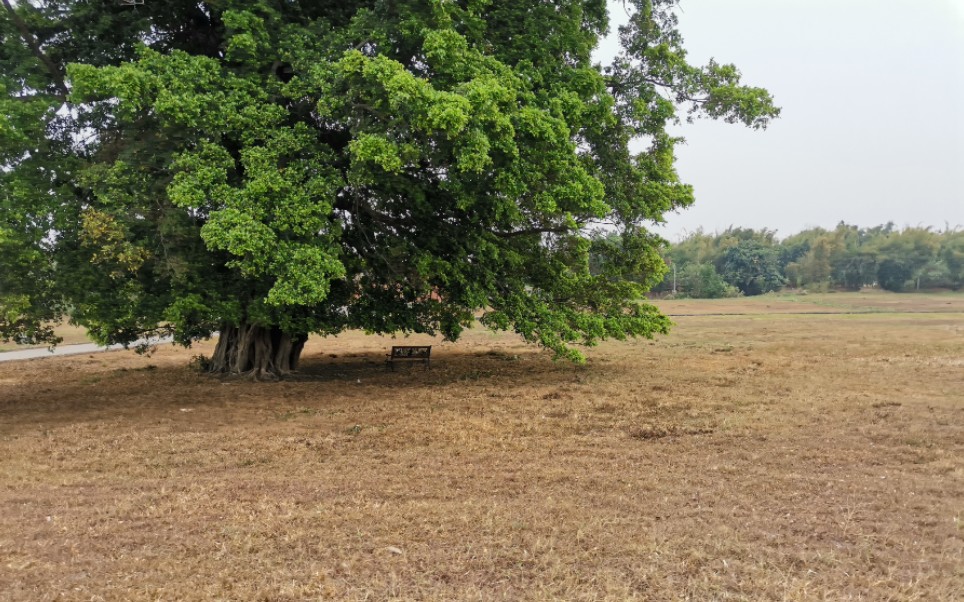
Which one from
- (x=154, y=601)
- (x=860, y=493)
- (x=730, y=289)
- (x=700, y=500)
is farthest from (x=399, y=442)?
(x=730, y=289)

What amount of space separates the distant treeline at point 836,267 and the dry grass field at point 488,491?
2563 inches

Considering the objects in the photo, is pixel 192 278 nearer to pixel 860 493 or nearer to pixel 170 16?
pixel 170 16

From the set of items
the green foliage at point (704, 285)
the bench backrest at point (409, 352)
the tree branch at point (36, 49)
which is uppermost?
the tree branch at point (36, 49)

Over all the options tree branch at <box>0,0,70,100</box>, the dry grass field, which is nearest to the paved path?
the dry grass field

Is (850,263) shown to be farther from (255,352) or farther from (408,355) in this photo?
(255,352)

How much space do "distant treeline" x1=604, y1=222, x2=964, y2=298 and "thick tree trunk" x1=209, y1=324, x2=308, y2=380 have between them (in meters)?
63.1

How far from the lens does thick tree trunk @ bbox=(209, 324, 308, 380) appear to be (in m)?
14.9

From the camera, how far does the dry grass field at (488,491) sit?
176 inches

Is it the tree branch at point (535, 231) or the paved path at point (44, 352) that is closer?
the tree branch at point (535, 231)

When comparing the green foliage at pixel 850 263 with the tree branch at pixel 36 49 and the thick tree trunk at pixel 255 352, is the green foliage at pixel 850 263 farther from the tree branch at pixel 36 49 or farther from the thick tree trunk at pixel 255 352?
the tree branch at pixel 36 49

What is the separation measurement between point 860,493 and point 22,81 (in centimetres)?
1303

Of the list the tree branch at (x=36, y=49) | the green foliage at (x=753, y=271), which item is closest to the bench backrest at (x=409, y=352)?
the tree branch at (x=36, y=49)

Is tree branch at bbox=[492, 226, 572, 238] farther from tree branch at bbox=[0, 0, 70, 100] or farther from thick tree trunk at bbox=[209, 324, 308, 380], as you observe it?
tree branch at bbox=[0, 0, 70, 100]

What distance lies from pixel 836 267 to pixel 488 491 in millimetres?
86509
